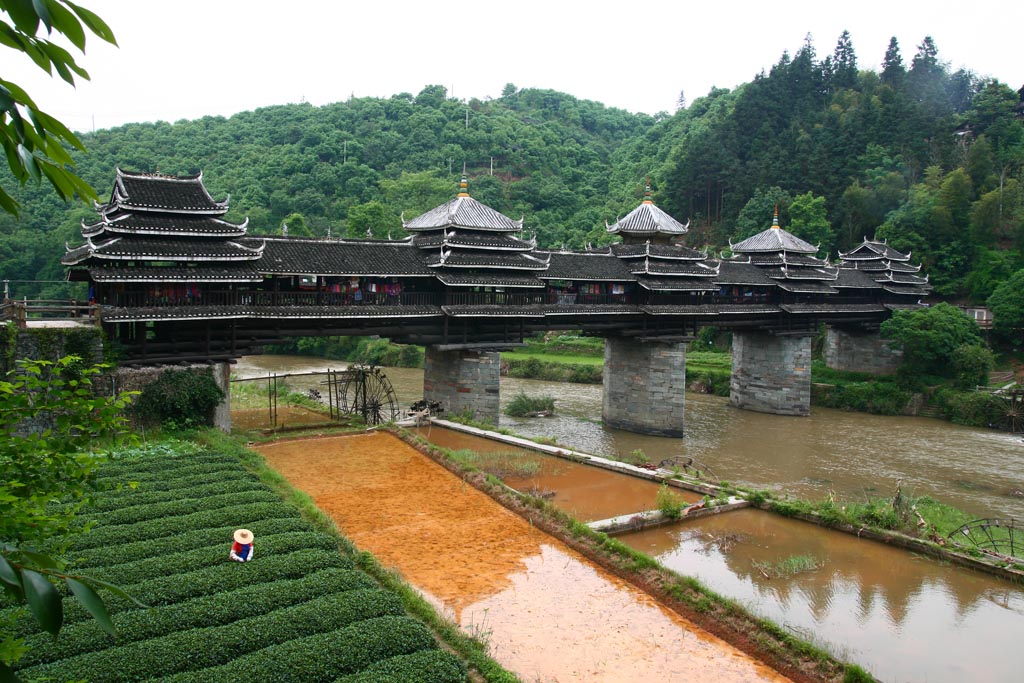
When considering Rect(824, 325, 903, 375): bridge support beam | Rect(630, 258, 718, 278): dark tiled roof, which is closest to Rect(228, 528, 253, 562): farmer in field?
Rect(630, 258, 718, 278): dark tiled roof

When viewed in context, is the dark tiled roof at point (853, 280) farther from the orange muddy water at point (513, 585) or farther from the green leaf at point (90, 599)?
the green leaf at point (90, 599)

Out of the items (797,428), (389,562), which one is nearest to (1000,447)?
(797,428)

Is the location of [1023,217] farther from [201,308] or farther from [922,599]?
[201,308]

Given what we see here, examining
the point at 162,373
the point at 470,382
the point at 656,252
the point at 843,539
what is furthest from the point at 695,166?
the point at 162,373

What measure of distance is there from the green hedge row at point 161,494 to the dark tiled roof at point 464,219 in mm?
14778

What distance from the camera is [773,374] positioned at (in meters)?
43.0

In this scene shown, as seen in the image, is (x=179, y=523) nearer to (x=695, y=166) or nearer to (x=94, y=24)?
(x=94, y=24)

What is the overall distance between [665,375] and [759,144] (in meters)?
50.2

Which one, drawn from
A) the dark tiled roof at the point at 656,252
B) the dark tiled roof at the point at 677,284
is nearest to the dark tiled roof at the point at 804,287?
the dark tiled roof at the point at 677,284

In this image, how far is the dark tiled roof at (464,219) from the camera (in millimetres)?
28938

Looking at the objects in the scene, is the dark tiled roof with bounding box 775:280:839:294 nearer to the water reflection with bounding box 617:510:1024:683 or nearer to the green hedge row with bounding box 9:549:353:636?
the water reflection with bounding box 617:510:1024:683

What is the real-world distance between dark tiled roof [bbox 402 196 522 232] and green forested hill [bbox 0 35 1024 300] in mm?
31399

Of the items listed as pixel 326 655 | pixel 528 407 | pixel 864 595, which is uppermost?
pixel 326 655

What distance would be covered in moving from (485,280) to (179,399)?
12263 millimetres
